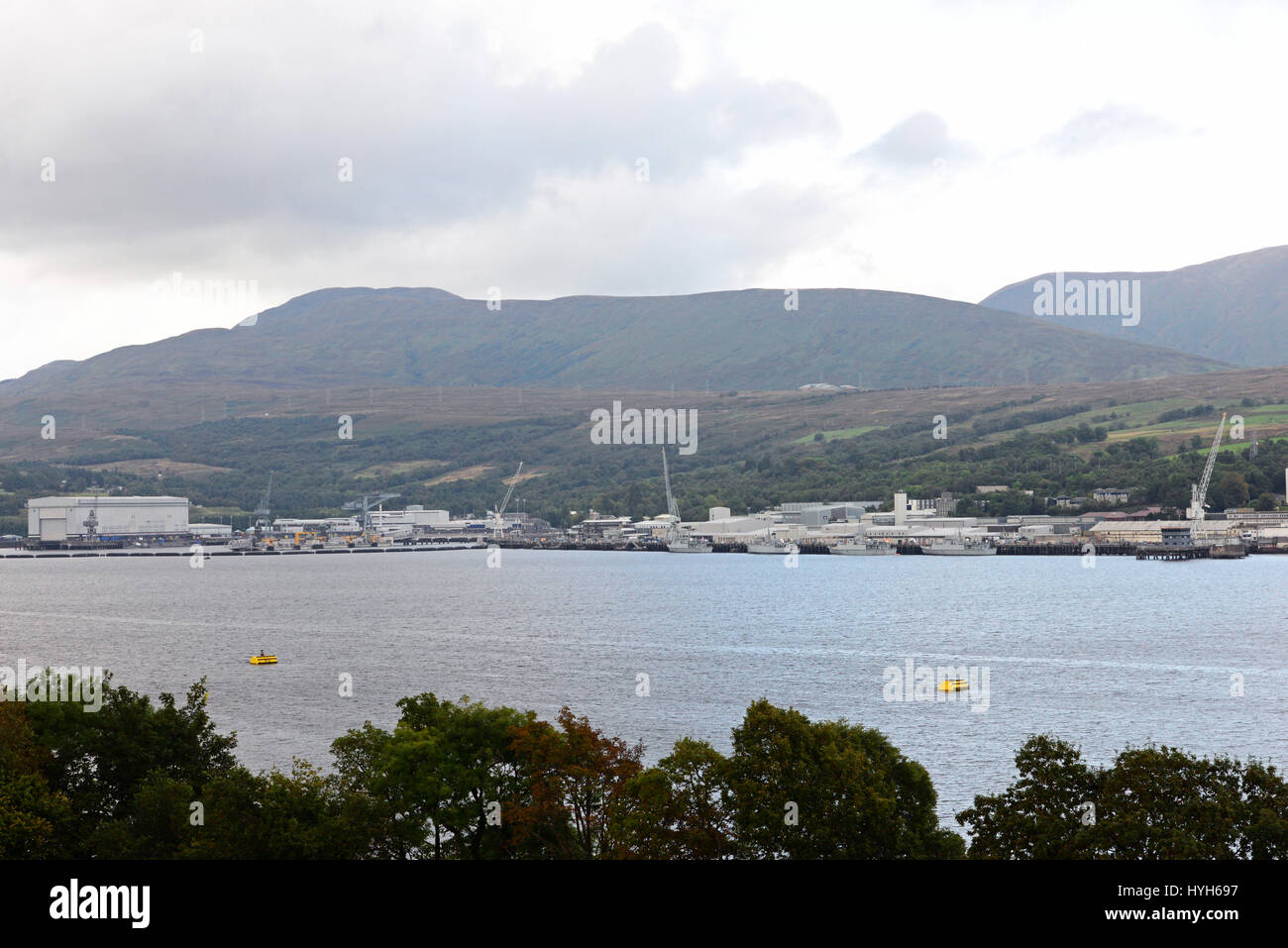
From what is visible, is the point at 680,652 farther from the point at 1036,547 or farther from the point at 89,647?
the point at 1036,547

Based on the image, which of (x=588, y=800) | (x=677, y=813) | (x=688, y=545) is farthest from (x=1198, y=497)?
(x=677, y=813)

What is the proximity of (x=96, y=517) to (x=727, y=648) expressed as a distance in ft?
451

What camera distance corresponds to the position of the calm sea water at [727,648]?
35219 millimetres

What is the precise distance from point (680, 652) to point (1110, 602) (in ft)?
104

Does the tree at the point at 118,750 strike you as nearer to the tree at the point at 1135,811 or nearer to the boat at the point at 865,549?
the tree at the point at 1135,811

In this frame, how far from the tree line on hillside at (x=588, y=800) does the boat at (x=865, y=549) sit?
114598 millimetres

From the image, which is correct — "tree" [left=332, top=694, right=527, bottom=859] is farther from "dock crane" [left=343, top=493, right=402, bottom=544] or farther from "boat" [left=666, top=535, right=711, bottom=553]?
"dock crane" [left=343, top=493, right=402, bottom=544]

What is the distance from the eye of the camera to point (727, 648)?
53.8 meters

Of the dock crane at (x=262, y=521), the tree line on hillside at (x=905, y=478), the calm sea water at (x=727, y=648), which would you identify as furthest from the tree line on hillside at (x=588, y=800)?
the dock crane at (x=262, y=521)

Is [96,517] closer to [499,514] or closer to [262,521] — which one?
[262,521]

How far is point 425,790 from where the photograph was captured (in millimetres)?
19500

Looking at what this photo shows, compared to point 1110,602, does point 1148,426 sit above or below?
above

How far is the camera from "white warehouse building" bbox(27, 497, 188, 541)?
16538cm
